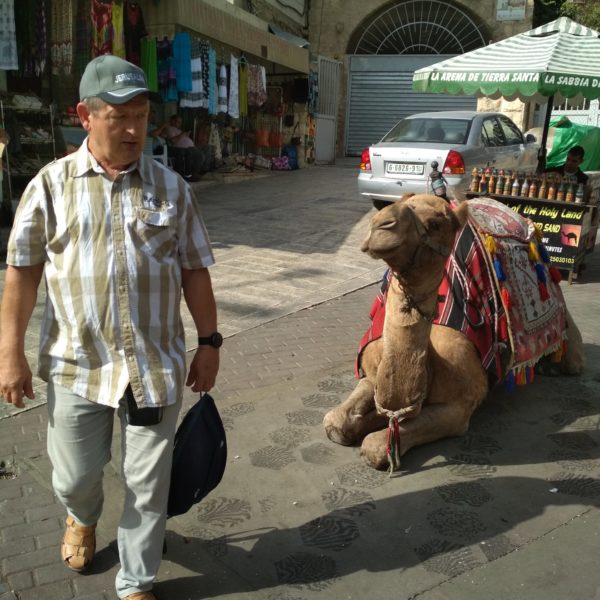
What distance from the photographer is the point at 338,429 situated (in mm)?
3896

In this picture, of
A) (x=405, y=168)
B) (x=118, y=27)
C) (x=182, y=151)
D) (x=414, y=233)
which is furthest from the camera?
(x=182, y=151)

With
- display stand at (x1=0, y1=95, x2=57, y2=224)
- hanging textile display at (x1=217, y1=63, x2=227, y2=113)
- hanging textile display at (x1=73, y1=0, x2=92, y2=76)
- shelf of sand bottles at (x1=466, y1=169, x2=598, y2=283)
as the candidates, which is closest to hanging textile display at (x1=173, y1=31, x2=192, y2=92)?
hanging textile display at (x1=217, y1=63, x2=227, y2=113)

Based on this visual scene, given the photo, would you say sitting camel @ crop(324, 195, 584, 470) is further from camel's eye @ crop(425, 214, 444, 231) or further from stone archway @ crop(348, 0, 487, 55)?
stone archway @ crop(348, 0, 487, 55)

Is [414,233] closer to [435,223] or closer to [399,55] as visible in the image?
[435,223]

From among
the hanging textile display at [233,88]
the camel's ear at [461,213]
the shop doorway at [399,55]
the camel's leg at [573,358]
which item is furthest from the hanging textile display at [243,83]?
the camel's ear at [461,213]

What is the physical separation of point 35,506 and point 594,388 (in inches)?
152

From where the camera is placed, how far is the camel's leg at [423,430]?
12.0ft

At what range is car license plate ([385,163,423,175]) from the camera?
10.5 m

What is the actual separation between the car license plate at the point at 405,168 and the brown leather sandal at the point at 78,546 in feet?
28.4

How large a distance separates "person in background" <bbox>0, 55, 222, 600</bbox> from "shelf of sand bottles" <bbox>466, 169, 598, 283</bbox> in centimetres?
660

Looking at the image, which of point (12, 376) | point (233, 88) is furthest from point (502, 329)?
point (233, 88)

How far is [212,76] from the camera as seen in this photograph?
1348 centimetres

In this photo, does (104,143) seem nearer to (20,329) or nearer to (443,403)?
(20,329)

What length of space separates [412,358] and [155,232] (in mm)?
1537
